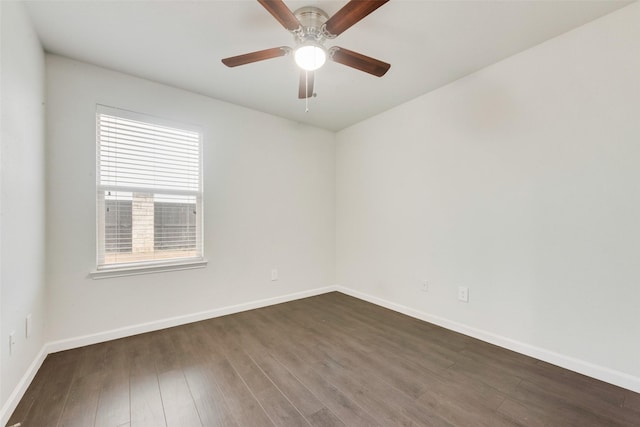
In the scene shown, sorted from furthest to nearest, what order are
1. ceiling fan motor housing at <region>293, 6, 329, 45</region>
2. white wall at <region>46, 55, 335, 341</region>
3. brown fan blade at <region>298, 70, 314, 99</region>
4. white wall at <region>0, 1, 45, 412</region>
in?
1. white wall at <region>46, 55, 335, 341</region>
2. brown fan blade at <region>298, 70, 314, 99</region>
3. ceiling fan motor housing at <region>293, 6, 329, 45</region>
4. white wall at <region>0, 1, 45, 412</region>

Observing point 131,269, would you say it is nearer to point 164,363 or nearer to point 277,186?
point 164,363

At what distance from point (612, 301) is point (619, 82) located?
1407mm

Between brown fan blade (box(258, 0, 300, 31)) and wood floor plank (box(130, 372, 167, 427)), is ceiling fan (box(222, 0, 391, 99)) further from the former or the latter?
wood floor plank (box(130, 372, 167, 427))

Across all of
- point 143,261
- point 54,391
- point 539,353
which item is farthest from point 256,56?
point 539,353

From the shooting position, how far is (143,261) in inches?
97.7

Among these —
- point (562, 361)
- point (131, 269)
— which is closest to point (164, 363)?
point (131, 269)


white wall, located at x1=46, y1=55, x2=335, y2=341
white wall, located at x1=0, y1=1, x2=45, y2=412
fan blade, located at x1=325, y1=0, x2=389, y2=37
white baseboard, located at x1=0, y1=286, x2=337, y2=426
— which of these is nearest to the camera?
fan blade, located at x1=325, y1=0, x2=389, y2=37

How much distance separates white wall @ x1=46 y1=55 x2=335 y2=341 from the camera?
2133 millimetres

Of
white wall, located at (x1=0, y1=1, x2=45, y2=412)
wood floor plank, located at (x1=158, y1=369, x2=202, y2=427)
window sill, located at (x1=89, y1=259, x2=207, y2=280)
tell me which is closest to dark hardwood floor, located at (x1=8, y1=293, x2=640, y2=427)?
wood floor plank, located at (x1=158, y1=369, x2=202, y2=427)

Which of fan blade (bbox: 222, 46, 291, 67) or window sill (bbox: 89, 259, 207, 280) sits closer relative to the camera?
fan blade (bbox: 222, 46, 291, 67)

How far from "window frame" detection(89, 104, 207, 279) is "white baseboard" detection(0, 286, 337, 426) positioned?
0.49 metres

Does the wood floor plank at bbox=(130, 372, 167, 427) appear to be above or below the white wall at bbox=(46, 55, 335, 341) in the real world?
below

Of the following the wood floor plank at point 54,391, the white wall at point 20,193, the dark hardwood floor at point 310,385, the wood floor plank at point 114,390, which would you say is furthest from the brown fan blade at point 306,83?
the wood floor plank at point 54,391

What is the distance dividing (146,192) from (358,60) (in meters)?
2.20
